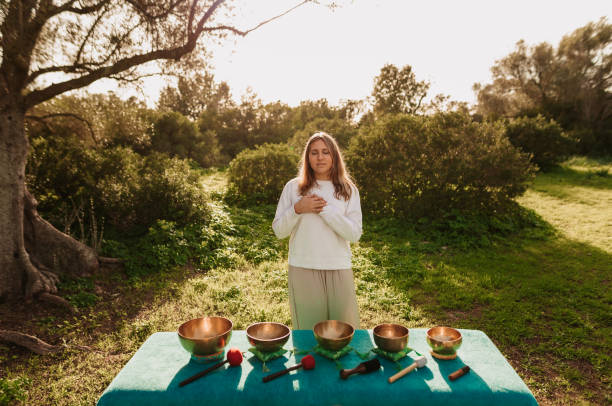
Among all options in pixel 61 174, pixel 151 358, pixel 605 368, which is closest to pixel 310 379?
pixel 151 358

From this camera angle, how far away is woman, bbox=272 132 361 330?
3.01m

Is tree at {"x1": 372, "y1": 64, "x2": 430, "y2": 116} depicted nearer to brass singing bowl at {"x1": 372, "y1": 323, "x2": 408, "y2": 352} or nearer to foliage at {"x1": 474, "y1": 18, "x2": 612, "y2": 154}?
foliage at {"x1": 474, "y1": 18, "x2": 612, "y2": 154}

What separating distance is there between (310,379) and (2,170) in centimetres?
580

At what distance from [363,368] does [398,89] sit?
113 ft

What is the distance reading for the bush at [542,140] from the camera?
18234 mm

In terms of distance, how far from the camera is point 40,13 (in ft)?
15.7

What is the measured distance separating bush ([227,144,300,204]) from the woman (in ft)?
32.1

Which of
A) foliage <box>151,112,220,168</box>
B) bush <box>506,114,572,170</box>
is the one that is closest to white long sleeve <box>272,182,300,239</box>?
bush <box>506,114,572,170</box>

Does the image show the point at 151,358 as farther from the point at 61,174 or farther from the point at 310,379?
the point at 61,174

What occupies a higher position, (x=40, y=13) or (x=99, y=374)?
(x=40, y=13)

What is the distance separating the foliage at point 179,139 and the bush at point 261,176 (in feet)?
40.5

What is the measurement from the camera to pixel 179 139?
25844 millimetres

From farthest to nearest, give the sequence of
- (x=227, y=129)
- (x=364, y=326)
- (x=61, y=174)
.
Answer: (x=227, y=129)
(x=61, y=174)
(x=364, y=326)

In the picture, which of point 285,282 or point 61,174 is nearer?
point 285,282
